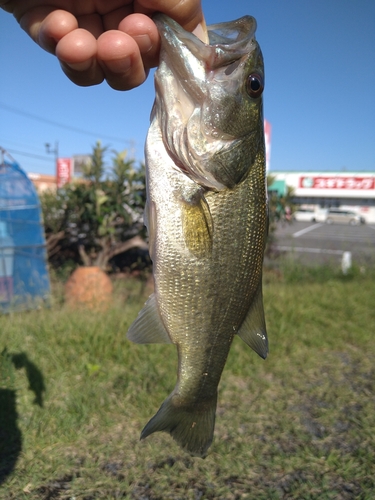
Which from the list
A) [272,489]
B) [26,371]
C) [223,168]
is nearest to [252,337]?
[223,168]

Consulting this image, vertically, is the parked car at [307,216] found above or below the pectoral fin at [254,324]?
above

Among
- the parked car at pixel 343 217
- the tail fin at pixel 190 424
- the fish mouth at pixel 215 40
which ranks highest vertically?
the parked car at pixel 343 217

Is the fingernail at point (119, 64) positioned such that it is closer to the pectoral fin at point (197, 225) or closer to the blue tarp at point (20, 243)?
the pectoral fin at point (197, 225)

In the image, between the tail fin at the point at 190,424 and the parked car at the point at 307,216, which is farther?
the parked car at the point at 307,216

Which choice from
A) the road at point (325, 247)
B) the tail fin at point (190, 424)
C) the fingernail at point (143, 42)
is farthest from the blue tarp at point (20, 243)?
the road at point (325, 247)

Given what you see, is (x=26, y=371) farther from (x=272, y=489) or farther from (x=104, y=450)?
(x=272, y=489)

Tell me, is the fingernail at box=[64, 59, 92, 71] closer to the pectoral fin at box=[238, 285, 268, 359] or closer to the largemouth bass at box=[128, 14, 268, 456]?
the largemouth bass at box=[128, 14, 268, 456]
